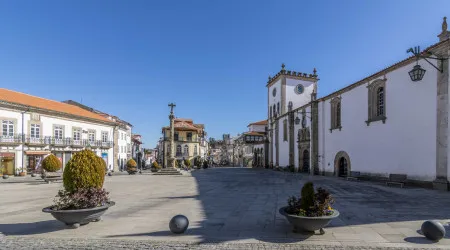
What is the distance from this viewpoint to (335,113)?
89.9 feet

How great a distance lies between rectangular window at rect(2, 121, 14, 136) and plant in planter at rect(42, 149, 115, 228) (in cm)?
2785

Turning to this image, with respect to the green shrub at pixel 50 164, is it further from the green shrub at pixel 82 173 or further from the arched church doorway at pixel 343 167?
the arched church doorway at pixel 343 167

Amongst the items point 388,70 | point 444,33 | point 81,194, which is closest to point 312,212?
point 81,194

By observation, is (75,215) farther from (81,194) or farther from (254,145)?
(254,145)

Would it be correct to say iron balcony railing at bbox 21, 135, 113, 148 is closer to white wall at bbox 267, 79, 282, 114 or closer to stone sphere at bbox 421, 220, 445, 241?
white wall at bbox 267, 79, 282, 114

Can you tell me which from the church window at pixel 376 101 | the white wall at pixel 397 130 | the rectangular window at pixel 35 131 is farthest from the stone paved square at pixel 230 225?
the rectangular window at pixel 35 131

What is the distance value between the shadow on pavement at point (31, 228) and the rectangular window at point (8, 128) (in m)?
26.8

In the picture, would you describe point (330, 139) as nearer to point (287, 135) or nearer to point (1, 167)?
point (287, 135)

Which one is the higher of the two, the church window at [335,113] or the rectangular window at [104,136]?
the church window at [335,113]

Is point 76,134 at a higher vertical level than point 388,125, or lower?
lower

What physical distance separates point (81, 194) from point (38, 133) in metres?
30.6

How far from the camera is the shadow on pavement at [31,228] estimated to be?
6973 mm

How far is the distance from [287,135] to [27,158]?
106 ft

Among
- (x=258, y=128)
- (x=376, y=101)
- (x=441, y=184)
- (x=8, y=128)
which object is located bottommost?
(x=441, y=184)
